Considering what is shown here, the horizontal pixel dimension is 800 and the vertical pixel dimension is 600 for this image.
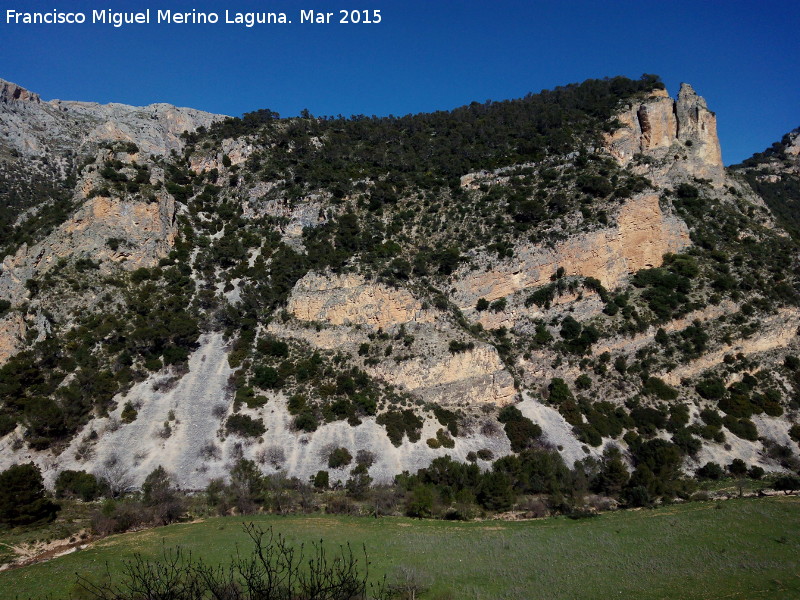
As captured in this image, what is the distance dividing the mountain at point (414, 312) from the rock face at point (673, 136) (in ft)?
1.10

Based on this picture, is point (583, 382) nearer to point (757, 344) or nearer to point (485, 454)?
point (485, 454)

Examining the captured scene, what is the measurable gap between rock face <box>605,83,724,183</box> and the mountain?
1.10ft

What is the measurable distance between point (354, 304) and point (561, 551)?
92.3ft

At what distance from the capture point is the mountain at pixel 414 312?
33.4 m

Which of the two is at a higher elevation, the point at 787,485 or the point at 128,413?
the point at 128,413

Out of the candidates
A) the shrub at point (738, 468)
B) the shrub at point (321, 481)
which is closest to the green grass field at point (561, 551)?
the shrub at point (321, 481)

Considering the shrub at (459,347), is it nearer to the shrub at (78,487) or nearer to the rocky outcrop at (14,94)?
the shrub at (78,487)

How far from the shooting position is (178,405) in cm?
3541

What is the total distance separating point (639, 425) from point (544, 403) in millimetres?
7555

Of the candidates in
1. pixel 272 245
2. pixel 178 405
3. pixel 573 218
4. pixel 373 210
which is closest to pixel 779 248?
pixel 573 218

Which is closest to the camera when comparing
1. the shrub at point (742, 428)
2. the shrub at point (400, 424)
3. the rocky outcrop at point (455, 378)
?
the shrub at point (400, 424)

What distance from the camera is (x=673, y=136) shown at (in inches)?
2256

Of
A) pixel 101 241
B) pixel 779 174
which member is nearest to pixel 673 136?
pixel 779 174

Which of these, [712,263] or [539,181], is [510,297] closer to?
[539,181]
